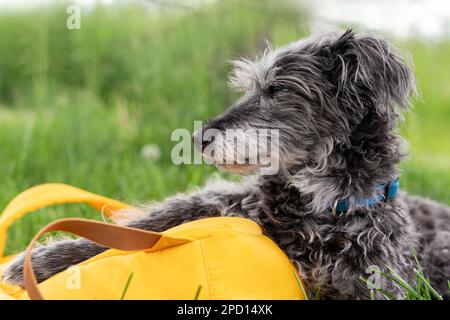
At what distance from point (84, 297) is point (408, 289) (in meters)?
1.58

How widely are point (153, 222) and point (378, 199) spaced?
1.30 m

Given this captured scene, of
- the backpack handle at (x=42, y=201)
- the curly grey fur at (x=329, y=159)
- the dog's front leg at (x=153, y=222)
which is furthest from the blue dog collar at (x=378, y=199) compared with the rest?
the backpack handle at (x=42, y=201)

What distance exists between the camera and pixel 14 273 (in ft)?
10.9

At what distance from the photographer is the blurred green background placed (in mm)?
6137

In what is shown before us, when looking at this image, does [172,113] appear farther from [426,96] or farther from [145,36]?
[426,96]

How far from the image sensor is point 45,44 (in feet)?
25.3

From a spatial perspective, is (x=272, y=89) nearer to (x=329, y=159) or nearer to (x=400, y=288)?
(x=329, y=159)

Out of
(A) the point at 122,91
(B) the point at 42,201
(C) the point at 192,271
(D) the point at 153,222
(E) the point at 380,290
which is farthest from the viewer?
(A) the point at 122,91

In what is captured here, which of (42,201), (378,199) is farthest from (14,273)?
(378,199)

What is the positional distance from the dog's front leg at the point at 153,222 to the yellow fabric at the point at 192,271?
198 millimetres

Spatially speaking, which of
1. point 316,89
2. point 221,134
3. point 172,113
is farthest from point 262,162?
point 172,113

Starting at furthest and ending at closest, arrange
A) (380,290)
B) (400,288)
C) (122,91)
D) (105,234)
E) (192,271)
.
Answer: (122,91), (400,288), (380,290), (192,271), (105,234)

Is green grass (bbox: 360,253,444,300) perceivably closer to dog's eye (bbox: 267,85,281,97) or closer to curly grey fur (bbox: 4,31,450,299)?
curly grey fur (bbox: 4,31,450,299)

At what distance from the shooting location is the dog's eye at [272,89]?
353 cm
